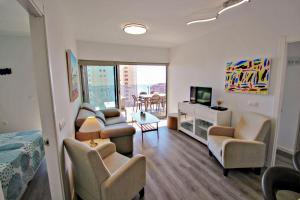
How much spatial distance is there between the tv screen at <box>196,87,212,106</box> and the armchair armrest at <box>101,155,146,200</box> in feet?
7.84

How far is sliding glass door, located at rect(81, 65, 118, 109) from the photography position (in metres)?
4.54

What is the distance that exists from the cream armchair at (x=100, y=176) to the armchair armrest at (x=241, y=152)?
1.36m

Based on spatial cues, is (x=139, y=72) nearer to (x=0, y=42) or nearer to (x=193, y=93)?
(x=193, y=93)

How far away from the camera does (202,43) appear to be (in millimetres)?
3832

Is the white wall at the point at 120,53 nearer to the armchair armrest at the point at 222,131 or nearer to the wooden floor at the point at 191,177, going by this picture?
the wooden floor at the point at 191,177

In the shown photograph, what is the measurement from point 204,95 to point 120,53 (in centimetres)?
281

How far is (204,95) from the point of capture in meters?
3.66

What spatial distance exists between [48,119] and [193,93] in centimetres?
336

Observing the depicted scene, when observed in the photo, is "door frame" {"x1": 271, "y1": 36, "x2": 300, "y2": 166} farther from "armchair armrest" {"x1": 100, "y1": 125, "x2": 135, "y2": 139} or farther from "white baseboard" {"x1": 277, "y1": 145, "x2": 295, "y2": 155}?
"armchair armrest" {"x1": 100, "y1": 125, "x2": 135, "y2": 139}

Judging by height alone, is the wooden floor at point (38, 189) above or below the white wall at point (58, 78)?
below

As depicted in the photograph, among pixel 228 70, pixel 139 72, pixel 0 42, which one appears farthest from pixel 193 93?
pixel 0 42

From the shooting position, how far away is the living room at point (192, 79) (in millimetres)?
1448

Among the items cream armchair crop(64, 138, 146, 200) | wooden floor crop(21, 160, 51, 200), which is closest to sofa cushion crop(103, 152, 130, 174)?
cream armchair crop(64, 138, 146, 200)

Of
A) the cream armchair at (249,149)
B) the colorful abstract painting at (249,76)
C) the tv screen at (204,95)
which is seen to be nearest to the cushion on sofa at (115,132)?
the cream armchair at (249,149)
